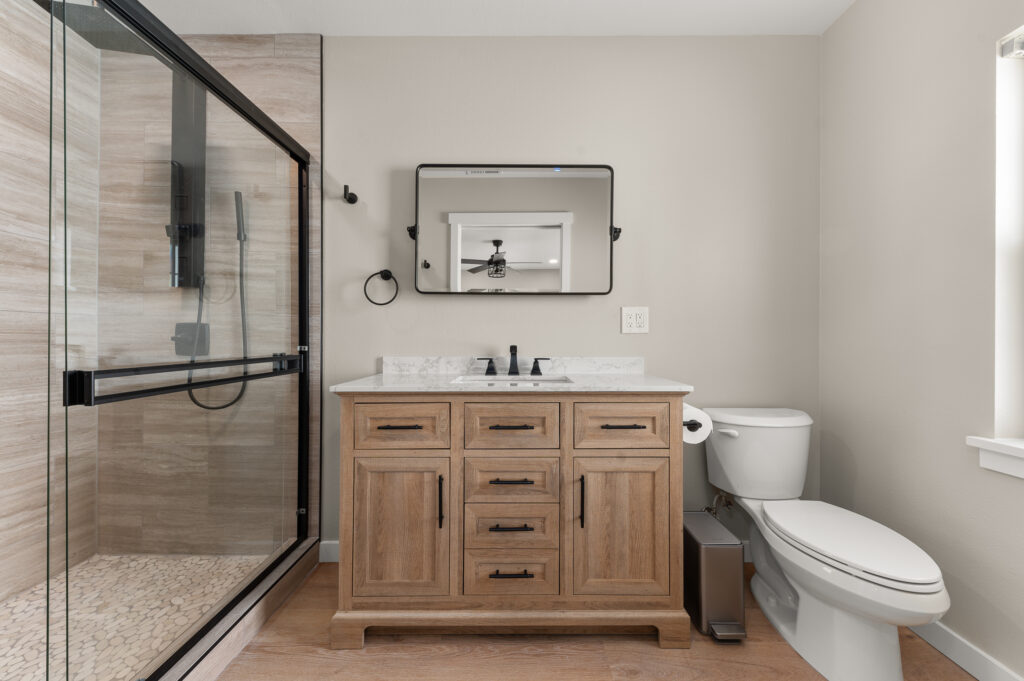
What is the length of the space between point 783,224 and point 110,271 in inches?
93.8

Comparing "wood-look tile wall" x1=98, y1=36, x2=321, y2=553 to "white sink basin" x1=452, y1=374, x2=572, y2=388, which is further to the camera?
"white sink basin" x1=452, y1=374, x2=572, y2=388

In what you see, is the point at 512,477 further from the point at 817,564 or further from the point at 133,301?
the point at 133,301

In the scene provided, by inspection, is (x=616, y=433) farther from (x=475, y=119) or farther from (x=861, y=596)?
(x=475, y=119)

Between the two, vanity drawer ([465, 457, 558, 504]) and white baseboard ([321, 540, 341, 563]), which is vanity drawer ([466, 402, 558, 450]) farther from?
white baseboard ([321, 540, 341, 563])

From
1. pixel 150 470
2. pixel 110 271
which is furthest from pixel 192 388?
pixel 110 271

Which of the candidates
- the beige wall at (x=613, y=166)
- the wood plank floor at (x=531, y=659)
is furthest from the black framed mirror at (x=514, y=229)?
the wood plank floor at (x=531, y=659)

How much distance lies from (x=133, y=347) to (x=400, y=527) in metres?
0.91

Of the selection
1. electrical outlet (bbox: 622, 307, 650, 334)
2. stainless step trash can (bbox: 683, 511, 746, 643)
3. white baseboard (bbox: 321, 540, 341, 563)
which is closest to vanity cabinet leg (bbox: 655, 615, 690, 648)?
stainless step trash can (bbox: 683, 511, 746, 643)

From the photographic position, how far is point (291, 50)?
7.07 ft

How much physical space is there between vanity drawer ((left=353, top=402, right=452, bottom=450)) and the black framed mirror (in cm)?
67

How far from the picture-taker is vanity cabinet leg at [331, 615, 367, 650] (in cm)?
159

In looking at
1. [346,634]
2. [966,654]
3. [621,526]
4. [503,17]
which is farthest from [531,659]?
[503,17]

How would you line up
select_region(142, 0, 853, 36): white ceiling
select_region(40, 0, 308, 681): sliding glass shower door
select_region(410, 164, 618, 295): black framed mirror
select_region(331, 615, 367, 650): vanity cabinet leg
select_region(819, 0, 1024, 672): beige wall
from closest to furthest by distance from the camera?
select_region(40, 0, 308, 681): sliding glass shower door, select_region(819, 0, 1024, 672): beige wall, select_region(331, 615, 367, 650): vanity cabinet leg, select_region(142, 0, 853, 36): white ceiling, select_region(410, 164, 618, 295): black framed mirror

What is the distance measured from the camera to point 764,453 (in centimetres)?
186
